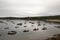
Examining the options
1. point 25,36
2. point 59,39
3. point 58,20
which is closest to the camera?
point 59,39

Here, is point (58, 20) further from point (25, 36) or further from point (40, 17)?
point (25, 36)

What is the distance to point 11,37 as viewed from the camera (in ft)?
4.03

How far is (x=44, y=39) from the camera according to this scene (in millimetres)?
1184

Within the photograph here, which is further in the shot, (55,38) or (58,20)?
(58,20)

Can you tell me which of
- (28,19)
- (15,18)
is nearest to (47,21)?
(28,19)

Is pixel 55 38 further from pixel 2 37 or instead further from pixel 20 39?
pixel 2 37

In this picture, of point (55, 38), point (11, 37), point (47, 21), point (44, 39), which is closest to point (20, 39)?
point (11, 37)

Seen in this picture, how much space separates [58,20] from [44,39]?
0.79 meters

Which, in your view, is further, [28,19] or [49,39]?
[28,19]

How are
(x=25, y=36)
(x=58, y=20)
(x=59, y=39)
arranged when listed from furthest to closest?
(x=58, y=20) < (x=25, y=36) < (x=59, y=39)

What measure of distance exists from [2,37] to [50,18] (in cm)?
100

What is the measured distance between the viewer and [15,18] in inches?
83.5

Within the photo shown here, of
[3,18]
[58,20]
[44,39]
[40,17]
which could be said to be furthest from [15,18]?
[44,39]

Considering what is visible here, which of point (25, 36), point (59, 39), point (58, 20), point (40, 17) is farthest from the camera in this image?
point (40, 17)
